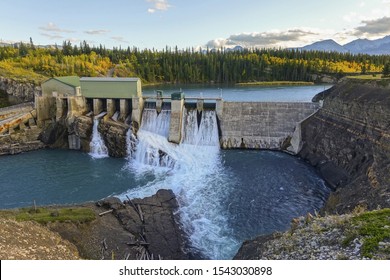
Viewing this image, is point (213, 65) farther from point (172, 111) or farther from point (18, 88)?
point (172, 111)

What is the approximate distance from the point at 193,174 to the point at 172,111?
495 inches

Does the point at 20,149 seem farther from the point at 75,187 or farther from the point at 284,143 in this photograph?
the point at 284,143

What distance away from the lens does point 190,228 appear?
23.1m

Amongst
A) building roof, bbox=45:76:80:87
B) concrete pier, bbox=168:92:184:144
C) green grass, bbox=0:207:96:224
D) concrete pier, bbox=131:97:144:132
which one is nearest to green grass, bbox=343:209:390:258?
green grass, bbox=0:207:96:224

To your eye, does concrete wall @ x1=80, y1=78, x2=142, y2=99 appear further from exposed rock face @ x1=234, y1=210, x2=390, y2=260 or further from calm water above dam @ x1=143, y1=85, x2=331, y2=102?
exposed rock face @ x1=234, y1=210, x2=390, y2=260

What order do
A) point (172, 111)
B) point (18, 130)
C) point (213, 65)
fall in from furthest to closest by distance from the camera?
point (213, 65) → point (18, 130) → point (172, 111)

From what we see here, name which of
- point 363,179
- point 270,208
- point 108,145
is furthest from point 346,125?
point 108,145

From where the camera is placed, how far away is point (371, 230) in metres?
11.4

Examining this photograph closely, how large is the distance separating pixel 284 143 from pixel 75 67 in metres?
85.6

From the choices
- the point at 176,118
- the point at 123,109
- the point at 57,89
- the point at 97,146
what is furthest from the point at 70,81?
the point at 176,118

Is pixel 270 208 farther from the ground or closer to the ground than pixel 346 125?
closer to the ground

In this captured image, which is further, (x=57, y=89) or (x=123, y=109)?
(x=57, y=89)

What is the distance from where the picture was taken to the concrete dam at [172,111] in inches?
1687

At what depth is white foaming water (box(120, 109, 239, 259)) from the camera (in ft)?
72.8
